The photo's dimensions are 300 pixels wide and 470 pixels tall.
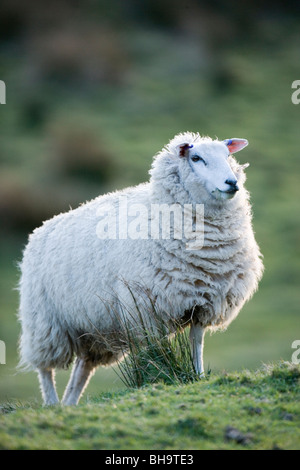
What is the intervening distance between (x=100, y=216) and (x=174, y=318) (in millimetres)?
1328

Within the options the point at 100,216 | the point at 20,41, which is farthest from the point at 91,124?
the point at 100,216

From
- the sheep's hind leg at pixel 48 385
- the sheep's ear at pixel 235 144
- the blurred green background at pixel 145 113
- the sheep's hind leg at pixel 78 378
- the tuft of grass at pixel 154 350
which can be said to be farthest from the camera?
the blurred green background at pixel 145 113

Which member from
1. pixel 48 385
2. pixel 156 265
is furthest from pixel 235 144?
pixel 48 385

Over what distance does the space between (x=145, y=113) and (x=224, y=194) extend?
1827 centimetres

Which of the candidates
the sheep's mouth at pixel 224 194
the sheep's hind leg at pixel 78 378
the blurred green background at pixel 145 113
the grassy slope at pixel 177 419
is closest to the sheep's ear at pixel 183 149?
the sheep's mouth at pixel 224 194

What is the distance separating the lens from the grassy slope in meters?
3.98

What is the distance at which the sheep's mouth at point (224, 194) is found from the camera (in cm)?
565

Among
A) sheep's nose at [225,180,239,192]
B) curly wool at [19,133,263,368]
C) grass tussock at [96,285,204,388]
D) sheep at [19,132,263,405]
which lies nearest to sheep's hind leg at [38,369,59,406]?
sheep at [19,132,263,405]

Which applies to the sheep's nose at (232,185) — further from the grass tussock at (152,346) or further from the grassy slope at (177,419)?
the grassy slope at (177,419)

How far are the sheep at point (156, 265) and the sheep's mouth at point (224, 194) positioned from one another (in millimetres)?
10

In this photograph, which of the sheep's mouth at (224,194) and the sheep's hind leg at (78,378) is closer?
the sheep's mouth at (224,194)

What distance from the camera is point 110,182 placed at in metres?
18.9

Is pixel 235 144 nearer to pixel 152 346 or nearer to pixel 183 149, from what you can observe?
pixel 183 149

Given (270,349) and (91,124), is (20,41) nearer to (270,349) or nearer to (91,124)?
(91,124)
